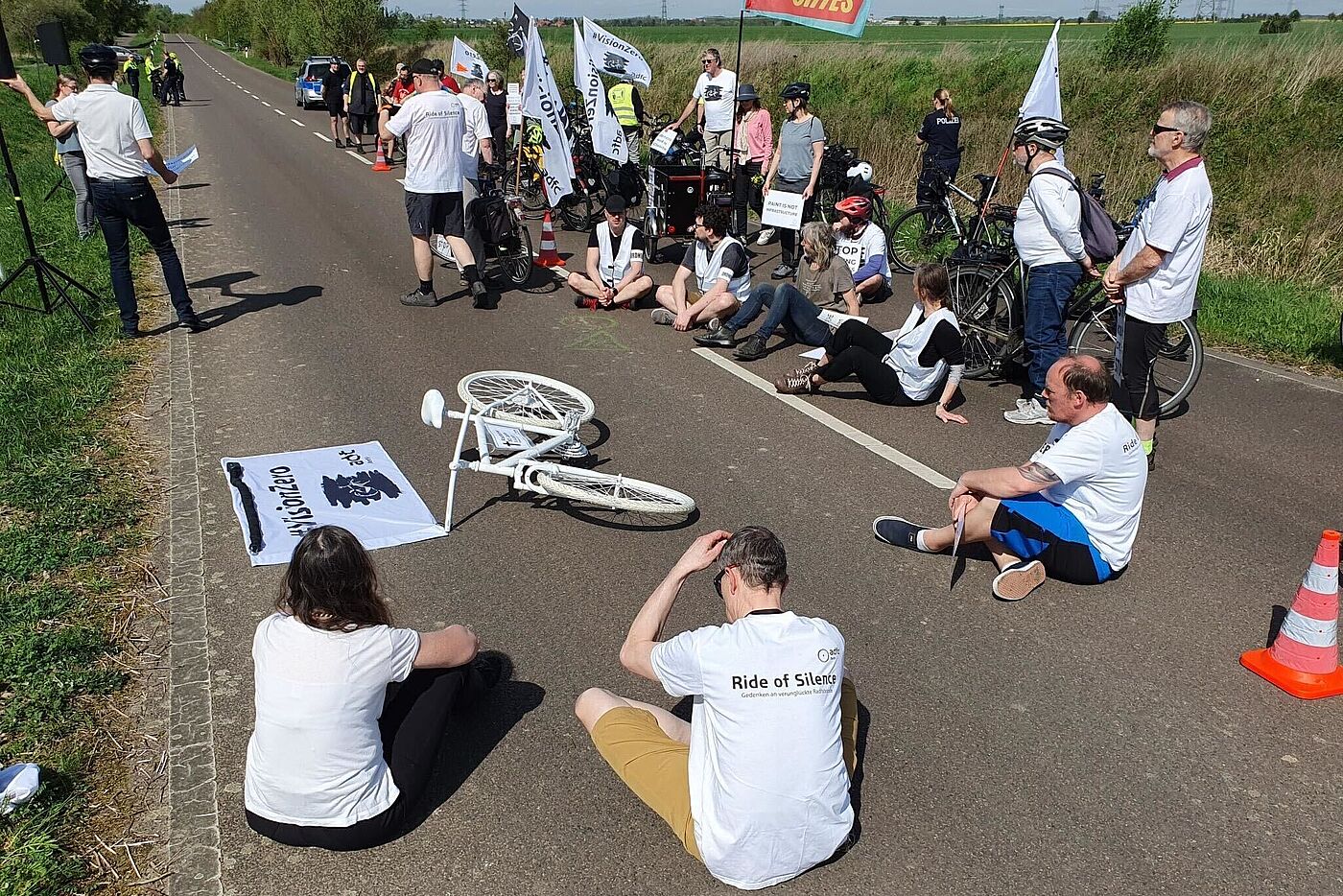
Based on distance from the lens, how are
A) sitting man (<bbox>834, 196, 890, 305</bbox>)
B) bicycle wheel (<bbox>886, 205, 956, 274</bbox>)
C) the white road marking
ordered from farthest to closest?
bicycle wheel (<bbox>886, 205, 956, 274</bbox>) < sitting man (<bbox>834, 196, 890, 305</bbox>) < the white road marking

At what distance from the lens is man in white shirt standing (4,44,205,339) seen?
7359 millimetres

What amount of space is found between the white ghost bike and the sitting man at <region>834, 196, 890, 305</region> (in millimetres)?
4086

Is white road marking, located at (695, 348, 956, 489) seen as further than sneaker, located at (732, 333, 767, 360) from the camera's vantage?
No

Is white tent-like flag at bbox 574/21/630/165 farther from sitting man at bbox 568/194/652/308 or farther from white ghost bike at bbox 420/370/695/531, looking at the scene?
white ghost bike at bbox 420/370/695/531

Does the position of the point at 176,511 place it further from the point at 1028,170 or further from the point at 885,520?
the point at 1028,170

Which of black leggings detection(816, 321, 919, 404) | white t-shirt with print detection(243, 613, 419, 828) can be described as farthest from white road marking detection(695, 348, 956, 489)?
white t-shirt with print detection(243, 613, 419, 828)

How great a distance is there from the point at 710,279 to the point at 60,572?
5861 millimetres

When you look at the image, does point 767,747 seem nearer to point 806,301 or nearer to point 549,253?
point 806,301

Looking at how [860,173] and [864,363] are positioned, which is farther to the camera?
[860,173]

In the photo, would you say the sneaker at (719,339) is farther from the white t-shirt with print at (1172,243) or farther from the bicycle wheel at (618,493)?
the bicycle wheel at (618,493)

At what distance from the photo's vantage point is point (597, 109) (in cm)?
1116

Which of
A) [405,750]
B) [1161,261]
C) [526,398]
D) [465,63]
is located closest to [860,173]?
[1161,261]

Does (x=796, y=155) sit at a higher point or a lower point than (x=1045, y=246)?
higher

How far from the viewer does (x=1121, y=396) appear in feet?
20.4
